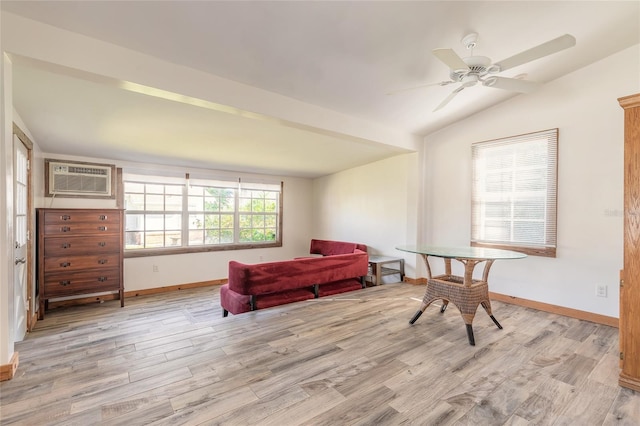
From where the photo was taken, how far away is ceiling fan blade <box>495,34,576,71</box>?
6.15 ft

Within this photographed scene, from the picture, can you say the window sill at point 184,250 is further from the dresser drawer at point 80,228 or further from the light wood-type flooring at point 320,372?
the light wood-type flooring at point 320,372

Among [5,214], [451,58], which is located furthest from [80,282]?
[451,58]

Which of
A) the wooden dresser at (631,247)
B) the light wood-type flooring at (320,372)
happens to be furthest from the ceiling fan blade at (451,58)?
the light wood-type flooring at (320,372)

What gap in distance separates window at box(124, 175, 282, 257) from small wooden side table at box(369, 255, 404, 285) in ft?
8.15

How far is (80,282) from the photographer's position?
376 centimetres

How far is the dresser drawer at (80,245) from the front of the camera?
11.7 ft

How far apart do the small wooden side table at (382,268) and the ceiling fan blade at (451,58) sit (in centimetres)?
332

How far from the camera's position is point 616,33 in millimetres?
2816

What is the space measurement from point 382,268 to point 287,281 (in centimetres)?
221

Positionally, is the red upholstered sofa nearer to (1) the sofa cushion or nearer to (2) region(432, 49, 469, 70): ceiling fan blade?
(1) the sofa cushion

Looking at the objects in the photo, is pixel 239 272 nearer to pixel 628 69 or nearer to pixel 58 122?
pixel 58 122

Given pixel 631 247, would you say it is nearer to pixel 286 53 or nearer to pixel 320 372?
pixel 320 372

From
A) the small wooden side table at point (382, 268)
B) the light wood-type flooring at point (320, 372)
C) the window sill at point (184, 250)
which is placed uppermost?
the window sill at point (184, 250)

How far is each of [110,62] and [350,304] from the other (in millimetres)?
3459
